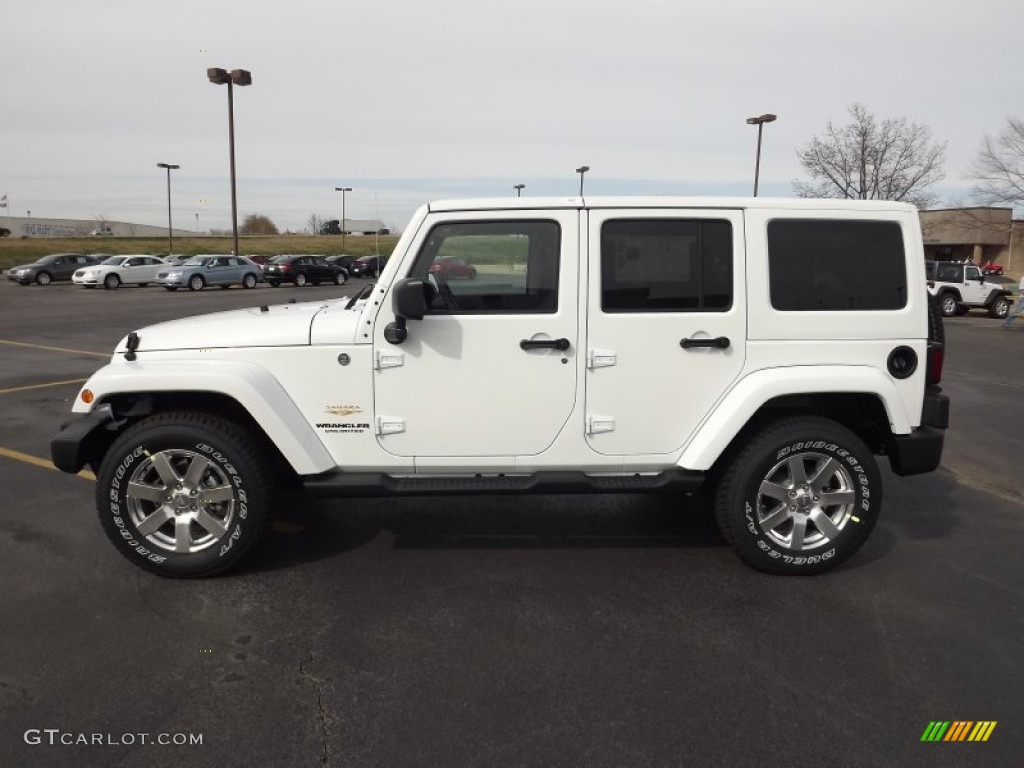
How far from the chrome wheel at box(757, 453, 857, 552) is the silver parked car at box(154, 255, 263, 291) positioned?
31.3 metres

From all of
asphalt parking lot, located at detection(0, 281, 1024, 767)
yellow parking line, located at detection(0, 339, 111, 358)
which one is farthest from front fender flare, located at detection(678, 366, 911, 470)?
yellow parking line, located at detection(0, 339, 111, 358)

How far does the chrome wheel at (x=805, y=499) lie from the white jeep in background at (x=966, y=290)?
21922 mm

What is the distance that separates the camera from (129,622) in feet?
11.4

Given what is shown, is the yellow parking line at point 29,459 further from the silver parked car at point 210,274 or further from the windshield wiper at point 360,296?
the silver parked car at point 210,274

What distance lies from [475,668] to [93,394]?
2.37 m

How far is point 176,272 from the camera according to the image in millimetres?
31062

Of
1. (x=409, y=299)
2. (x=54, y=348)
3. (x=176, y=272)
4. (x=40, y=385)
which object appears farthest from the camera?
(x=176, y=272)

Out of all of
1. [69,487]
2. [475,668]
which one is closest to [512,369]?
[475,668]

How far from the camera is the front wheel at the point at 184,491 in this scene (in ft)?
12.4

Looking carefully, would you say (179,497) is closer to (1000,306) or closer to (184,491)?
(184,491)

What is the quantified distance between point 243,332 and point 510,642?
2.06m

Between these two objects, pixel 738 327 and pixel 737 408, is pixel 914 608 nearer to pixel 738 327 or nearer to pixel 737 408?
pixel 737 408

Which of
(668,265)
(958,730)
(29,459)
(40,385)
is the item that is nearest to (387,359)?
(668,265)

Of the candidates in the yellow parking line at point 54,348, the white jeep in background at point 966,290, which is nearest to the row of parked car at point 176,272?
the yellow parking line at point 54,348
